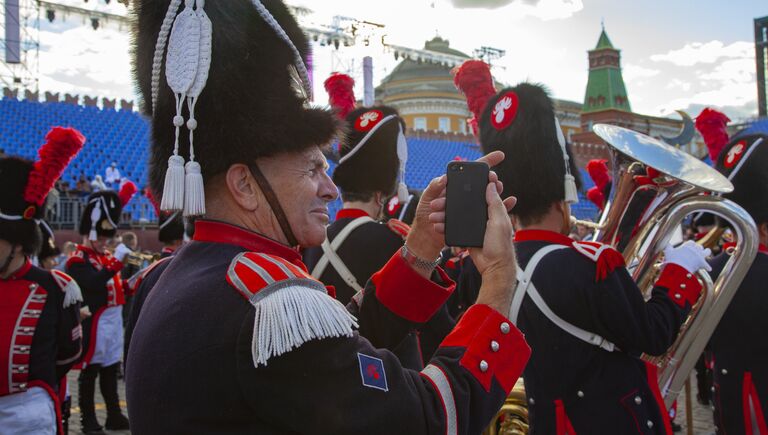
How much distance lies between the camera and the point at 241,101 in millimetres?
1611

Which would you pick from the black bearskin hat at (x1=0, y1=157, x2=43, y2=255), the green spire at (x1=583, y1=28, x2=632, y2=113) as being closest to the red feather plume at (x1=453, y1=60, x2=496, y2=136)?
the black bearskin hat at (x1=0, y1=157, x2=43, y2=255)

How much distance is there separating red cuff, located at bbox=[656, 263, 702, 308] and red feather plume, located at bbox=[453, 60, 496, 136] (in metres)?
1.32

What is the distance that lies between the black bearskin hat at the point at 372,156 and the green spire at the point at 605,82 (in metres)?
50.6

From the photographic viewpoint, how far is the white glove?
2785 millimetres

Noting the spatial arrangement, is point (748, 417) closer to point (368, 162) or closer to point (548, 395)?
point (548, 395)

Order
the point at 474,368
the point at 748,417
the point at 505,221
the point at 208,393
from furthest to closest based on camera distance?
1. the point at 748,417
2. the point at 505,221
3. the point at 474,368
4. the point at 208,393

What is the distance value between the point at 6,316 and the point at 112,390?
3157 mm

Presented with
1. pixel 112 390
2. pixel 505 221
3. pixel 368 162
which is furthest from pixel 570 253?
pixel 112 390

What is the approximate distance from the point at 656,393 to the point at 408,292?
1421mm

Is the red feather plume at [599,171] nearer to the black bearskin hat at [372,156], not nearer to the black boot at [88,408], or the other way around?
the black bearskin hat at [372,156]

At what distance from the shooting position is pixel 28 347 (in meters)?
3.71

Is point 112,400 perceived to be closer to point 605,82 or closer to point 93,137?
point 93,137

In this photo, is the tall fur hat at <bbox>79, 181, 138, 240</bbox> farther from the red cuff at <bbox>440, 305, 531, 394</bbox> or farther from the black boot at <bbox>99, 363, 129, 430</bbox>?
the red cuff at <bbox>440, 305, 531, 394</bbox>

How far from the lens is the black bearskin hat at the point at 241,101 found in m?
1.58
